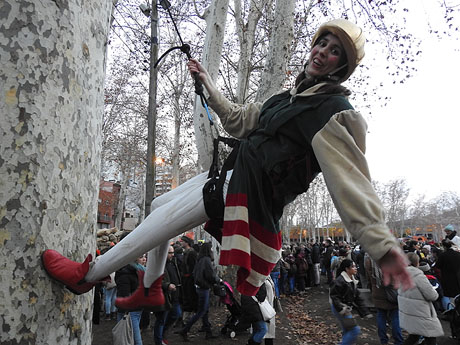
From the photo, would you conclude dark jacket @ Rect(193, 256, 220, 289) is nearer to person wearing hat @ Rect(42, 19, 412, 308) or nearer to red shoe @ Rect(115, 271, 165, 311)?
red shoe @ Rect(115, 271, 165, 311)

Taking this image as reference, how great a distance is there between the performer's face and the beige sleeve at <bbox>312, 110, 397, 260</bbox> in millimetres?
495

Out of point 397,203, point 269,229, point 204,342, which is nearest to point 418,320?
point 204,342

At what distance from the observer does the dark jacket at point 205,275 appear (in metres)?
7.47

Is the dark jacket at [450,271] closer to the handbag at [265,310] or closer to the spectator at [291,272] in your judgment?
the handbag at [265,310]

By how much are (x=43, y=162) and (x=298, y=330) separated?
869 centimetres

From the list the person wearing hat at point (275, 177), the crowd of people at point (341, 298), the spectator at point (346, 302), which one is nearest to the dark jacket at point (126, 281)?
the crowd of people at point (341, 298)

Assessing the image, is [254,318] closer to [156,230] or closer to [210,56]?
[156,230]

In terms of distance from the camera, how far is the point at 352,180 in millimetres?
1452

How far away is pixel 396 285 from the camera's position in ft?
4.07

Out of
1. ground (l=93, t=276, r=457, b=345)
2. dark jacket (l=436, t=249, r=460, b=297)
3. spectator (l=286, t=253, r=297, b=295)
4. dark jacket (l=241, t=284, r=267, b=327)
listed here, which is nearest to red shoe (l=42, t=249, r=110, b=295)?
dark jacket (l=241, t=284, r=267, b=327)

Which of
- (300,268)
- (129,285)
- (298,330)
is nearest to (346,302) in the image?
(298,330)

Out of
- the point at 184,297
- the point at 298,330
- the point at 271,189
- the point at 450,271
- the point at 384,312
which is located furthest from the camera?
the point at 298,330

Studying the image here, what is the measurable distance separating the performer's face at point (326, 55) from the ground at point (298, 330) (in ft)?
23.2

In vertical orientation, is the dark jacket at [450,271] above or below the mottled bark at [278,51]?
below
